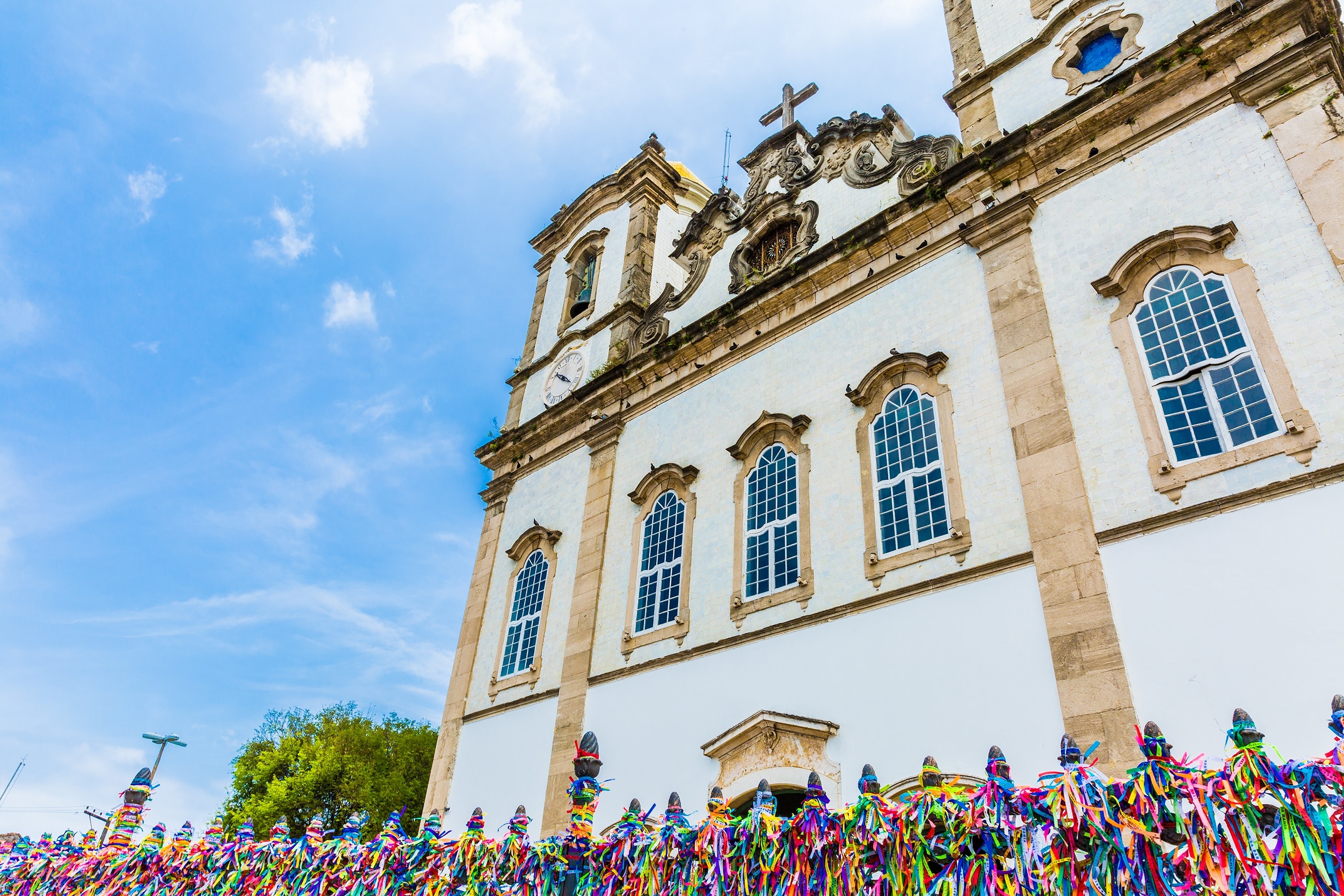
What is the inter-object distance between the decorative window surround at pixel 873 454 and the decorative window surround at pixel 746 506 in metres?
0.88

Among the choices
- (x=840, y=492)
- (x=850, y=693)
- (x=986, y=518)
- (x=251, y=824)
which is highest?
(x=840, y=492)

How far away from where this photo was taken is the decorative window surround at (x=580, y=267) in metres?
21.3

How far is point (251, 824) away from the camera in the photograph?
422 inches

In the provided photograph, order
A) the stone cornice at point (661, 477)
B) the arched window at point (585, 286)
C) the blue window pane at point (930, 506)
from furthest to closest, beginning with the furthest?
the arched window at point (585, 286)
the stone cornice at point (661, 477)
the blue window pane at point (930, 506)

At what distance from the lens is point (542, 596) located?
1599 centimetres

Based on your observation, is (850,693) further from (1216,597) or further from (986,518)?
(1216,597)

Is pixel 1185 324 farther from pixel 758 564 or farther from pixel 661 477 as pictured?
pixel 661 477

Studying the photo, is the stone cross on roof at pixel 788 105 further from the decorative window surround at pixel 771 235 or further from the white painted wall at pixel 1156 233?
the white painted wall at pixel 1156 233

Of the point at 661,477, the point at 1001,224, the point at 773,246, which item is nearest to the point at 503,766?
the point at 661,477

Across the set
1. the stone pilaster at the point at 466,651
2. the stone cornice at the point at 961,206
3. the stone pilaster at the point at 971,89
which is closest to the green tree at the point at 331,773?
the stone pilaster at the point at 466,651

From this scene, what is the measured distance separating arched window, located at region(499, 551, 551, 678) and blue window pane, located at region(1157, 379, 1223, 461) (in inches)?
403

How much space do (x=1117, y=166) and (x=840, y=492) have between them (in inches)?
218

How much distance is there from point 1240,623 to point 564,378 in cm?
1431

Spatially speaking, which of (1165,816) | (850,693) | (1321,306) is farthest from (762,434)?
(1165,816)
